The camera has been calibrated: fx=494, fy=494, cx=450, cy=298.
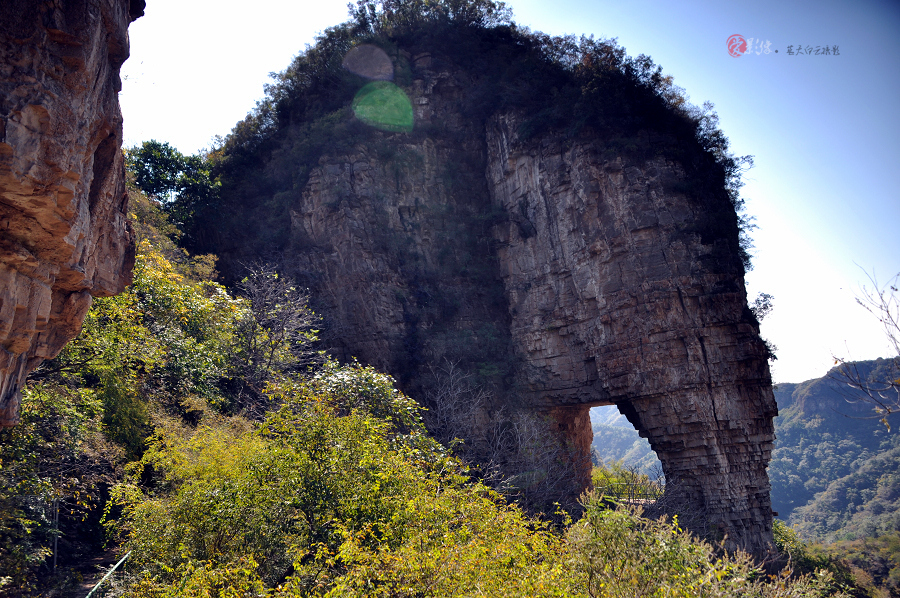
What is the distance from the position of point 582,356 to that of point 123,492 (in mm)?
14520

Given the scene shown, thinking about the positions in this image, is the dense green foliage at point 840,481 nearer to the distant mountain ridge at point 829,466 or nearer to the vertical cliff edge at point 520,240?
the distant mountain ridge at point 829,466

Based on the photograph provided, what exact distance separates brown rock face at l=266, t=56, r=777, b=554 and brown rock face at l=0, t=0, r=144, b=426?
42.2ft

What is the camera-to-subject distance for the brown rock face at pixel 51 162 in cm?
459

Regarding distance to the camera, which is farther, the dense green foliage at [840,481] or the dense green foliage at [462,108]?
the dense green foliage at [840,481]

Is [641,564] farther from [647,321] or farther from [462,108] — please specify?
[462,108]

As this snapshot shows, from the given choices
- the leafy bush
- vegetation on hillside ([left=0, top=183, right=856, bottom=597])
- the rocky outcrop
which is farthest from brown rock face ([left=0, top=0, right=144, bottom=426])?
the rocky outcrop

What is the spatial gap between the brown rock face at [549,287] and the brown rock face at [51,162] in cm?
1285

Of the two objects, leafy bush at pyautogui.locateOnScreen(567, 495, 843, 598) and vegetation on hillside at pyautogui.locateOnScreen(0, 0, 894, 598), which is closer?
leafy bush at pyautogui.locateOnScreen(567, 495, 843, 598)

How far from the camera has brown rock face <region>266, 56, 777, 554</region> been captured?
1597cm

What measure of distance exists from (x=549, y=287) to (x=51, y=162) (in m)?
17.0

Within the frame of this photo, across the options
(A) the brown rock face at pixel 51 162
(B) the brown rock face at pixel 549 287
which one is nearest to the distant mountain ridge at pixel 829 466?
(B) the brown rock face at pixel 549 287

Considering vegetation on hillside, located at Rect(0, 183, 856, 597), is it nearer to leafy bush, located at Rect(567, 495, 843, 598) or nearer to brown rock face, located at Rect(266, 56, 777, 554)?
leafy bush, located at Rect(567, 495, 843, 598)

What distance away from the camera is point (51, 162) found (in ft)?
15.7

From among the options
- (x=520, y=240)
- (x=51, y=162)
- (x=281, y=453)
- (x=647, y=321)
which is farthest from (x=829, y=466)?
(x=51, y=162)
